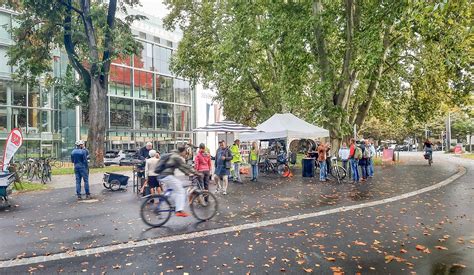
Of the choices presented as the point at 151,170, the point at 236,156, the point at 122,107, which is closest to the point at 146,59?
the point at 122,107

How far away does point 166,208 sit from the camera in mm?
8406

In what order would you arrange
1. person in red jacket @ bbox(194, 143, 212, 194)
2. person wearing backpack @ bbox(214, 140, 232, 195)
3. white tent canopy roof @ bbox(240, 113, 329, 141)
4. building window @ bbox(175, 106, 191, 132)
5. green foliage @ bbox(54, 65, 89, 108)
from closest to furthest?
person in red jacket @ bbox(194, 143, 212, 194), person wearing backpack @ bbox(214, 140, 232, 195), white tent canopy roof @ bbox(240, 113, 329, 141), green foliage @ bbox(54, 65, 89, 108), building window @ bbox(175, 106, 191, 132)

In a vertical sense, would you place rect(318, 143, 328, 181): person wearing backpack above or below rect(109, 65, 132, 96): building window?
below

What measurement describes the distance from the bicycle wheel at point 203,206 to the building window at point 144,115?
3891 centimetres

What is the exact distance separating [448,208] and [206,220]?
626cm

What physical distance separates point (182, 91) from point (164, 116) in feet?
16.7

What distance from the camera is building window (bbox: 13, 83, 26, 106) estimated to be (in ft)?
112

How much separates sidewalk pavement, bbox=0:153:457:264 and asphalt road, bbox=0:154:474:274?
1.0 inches

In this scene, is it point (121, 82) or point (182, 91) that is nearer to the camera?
point (121, 82)

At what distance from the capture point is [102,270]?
5551 millimetres

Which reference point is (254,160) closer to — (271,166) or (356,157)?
(271,166)

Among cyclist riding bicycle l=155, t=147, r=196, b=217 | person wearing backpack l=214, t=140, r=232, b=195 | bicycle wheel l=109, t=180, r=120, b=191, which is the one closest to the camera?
cyclist riding bicycle l=155, t=147, r=196, b=217

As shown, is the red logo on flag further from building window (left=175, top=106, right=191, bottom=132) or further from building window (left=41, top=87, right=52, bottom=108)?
building window (left=175, top=106, right=191, bottom=132)

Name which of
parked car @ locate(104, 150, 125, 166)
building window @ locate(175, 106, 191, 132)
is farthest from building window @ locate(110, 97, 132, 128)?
parked car @ locate(104, 150, 125, 166)
